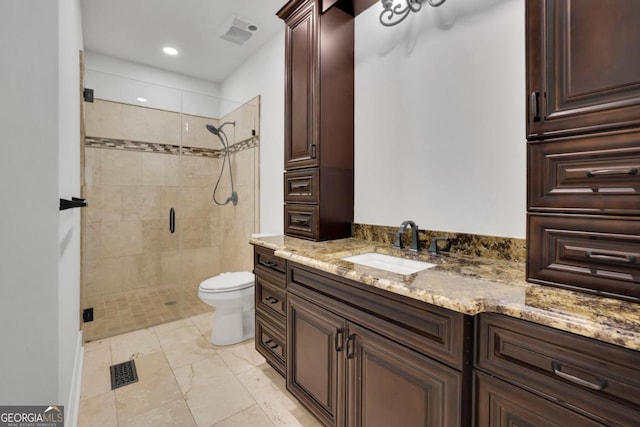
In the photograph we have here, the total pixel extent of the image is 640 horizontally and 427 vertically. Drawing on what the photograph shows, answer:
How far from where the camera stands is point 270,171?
2.77 m

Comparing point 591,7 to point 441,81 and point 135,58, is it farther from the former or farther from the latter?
point 135,58

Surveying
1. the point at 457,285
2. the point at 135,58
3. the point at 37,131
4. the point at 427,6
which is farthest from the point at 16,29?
the point at 135,58

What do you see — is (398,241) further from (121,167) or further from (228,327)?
(121,167)

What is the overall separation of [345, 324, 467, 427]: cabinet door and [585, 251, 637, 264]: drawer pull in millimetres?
529

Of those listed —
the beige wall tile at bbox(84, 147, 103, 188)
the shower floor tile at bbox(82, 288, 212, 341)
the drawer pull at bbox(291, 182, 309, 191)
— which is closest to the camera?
the drawer pull at bbox(291, 182, 309, 191)

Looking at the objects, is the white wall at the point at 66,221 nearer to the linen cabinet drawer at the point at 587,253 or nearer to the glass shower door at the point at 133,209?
the glass shower door at the point at 133,209

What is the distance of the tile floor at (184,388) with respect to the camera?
155 centimetres

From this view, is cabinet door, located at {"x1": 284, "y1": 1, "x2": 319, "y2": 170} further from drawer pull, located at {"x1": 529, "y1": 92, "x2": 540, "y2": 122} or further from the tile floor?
the tile floor

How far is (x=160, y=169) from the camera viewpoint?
121 inches

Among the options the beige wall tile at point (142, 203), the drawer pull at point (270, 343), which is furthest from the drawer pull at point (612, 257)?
the beige wall tile at point (142, 203)

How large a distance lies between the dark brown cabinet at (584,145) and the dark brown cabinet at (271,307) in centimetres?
126

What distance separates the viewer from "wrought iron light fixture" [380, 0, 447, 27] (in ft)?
5.19

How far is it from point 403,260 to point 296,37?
174 centimetres

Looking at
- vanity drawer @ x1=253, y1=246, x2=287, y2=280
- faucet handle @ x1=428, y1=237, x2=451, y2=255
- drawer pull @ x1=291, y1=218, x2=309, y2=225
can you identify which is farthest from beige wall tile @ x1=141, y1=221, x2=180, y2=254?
faucet handle @ x1=428, y1=237, x2=451, y2=255
